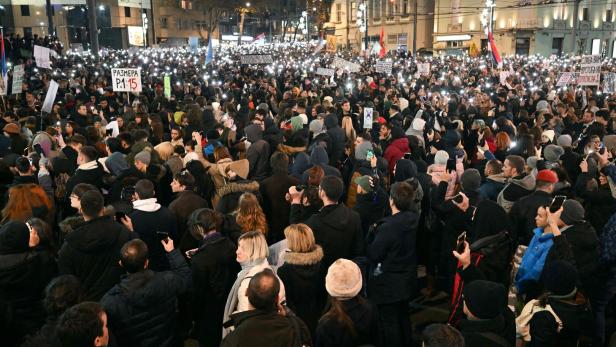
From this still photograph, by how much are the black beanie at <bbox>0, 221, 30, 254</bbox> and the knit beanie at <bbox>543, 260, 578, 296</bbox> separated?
12.7 feet

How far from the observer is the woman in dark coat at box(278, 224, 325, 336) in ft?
12.9

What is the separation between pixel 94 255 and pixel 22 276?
0.53 m

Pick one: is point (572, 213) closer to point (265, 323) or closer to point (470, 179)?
point (470, 179)

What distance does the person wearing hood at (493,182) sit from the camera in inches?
231

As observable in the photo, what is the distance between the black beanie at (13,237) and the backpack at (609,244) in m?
4.95

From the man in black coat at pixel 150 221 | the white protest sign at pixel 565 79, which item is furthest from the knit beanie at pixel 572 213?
the white protest sign at pixel 565 79

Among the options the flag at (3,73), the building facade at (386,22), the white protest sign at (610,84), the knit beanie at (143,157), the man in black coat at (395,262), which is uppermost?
the building facade at (386,22)

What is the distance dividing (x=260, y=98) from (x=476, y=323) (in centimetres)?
1319

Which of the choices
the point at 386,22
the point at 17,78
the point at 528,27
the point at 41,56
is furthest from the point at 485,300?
the point at 386,22

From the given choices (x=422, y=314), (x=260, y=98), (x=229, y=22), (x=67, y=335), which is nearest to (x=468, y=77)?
(x=260, y=98)

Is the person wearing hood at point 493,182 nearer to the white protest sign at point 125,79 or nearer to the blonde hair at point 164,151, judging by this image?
the blonde hair at point 164,151

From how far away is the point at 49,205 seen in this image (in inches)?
221

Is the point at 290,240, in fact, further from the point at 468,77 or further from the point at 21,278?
the point at 468,77

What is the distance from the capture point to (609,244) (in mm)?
4777
